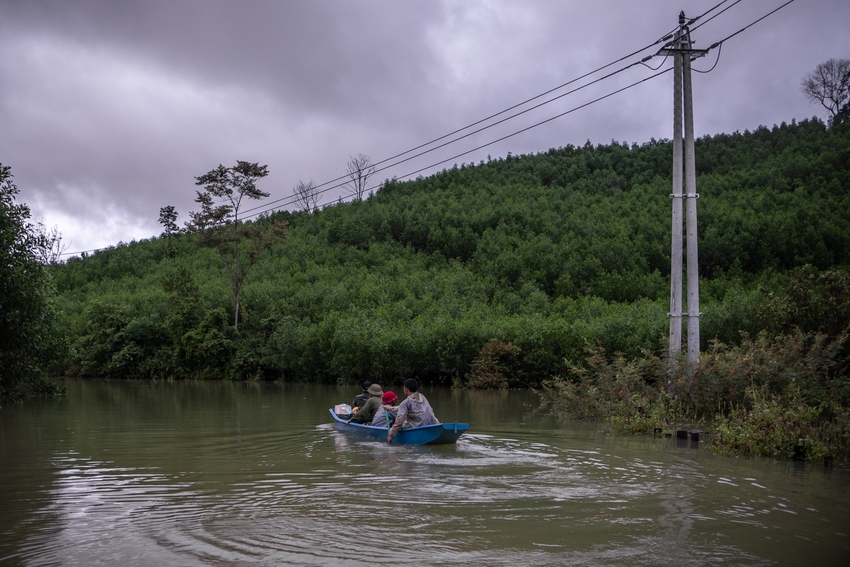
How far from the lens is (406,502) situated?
942cm

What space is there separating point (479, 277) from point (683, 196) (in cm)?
3451

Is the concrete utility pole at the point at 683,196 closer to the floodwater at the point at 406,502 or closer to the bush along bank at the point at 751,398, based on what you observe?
the bush along bank at the point at 751,398

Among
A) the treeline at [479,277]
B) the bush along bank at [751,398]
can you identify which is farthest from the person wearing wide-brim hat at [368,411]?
the treeline at [479,277]

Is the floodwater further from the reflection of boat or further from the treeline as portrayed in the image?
the treeline

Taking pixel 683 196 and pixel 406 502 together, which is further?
pixel 683 196

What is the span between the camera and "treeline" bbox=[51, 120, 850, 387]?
33.5 meters

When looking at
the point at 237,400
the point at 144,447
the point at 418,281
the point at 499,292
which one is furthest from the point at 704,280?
the point at 144,447

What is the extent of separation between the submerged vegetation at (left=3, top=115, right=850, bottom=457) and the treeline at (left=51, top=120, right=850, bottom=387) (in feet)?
0.54

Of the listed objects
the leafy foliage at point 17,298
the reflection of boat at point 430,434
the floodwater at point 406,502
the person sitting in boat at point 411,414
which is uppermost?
the leafy foliage at point 17,298

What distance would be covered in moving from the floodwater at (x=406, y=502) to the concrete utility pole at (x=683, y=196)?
9.52ft

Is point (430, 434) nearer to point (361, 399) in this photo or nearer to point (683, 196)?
point (361, 399)

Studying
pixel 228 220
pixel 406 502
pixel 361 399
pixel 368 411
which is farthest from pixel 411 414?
pixel 228 220

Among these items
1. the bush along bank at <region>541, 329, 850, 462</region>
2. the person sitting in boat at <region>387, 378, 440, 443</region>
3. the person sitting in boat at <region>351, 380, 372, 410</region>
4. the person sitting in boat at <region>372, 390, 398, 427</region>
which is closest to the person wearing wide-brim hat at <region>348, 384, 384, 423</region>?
the person sitting in boat at <region>372, 390, 398, 427</region>

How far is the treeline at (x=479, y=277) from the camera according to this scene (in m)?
33.5
